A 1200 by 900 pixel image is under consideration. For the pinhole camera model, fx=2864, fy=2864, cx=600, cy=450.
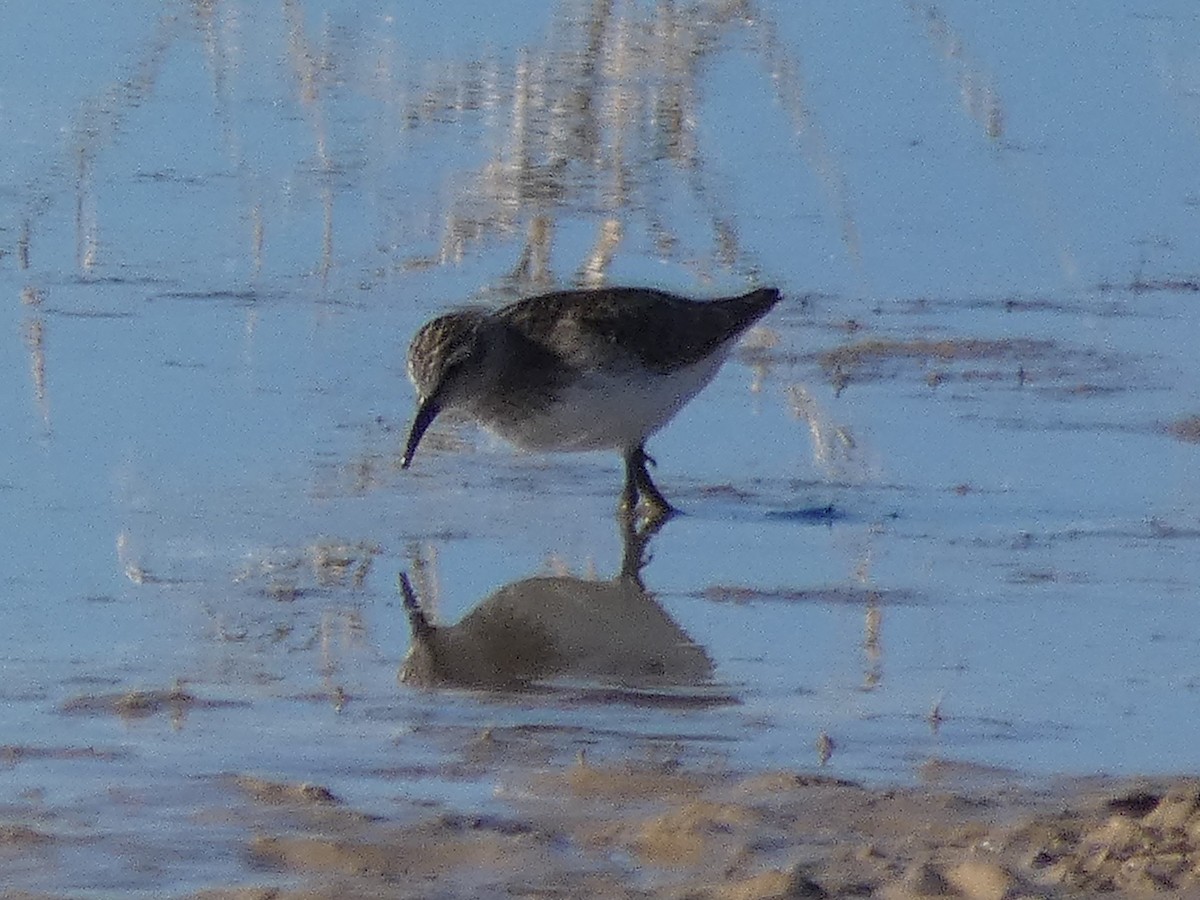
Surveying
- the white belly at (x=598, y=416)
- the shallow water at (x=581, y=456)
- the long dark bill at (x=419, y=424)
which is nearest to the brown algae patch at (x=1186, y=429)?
the shallow water at (x=581, y=456)

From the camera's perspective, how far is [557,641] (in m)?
6.34

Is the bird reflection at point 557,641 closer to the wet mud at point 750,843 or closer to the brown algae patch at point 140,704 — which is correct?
the brown algae patch at point 140,704

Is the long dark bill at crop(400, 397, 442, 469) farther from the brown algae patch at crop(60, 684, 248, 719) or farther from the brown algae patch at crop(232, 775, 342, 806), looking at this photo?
the brown algae patch at crop(232, 775, 342, 806)

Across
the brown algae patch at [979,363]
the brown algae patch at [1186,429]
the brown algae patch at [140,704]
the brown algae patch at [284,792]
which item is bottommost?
the brown algae patch at [284,792]

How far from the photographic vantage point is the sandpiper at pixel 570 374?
7707mm

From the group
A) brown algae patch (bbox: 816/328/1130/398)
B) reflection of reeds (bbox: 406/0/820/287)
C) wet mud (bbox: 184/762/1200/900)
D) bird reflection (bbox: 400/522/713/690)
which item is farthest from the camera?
reflection of reeds (bbox: 406/0/820/287)

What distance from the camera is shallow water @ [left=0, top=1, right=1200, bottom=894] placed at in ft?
18.4

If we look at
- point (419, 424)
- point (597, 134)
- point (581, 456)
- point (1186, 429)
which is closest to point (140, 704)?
point (419, 424)

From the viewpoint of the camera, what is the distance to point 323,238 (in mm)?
10125

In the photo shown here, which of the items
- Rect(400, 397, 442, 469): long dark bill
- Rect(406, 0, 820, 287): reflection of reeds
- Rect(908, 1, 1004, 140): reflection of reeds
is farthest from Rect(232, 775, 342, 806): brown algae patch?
Rect(908, 1, 1004, 140): reflection of reeds

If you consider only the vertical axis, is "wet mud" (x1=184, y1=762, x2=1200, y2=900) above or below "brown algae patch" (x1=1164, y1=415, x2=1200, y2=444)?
below

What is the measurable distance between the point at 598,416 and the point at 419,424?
1.65ft

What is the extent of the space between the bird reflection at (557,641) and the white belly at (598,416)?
85cm

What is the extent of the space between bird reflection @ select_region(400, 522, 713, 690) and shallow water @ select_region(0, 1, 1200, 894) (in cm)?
6
